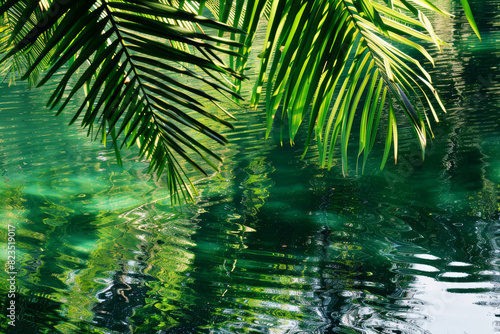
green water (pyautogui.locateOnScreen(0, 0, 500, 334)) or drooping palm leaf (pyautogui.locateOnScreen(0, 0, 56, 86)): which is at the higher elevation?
drooping palm leaf (pyautogui.locateOnScreen(0, 0, 56, 86))

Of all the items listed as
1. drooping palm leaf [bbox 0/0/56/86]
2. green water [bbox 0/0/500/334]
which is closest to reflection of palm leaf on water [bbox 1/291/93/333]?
green water [bbox 0/0/500/334]

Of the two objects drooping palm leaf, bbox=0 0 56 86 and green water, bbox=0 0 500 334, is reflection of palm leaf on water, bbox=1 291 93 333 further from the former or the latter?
drooping palm leaf, bbox=0 0 56 86

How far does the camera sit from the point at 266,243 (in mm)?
2740

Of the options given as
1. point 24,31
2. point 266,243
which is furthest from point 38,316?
point 24,31

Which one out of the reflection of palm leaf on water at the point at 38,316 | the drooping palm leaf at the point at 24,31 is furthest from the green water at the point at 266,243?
the drooping palm leaf at the point at 24,31

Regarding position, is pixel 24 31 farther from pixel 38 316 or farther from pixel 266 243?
pixel 266 243

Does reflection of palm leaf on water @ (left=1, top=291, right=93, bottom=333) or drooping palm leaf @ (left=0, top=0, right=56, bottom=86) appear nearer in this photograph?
drooping palm leaf @ (left=0, top=0, right=56, bottom=86)

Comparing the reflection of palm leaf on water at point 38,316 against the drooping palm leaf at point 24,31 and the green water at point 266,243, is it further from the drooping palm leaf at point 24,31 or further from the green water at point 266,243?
the drooping palm leaf at point 24,31

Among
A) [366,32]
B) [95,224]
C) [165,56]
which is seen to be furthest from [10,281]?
[366,32]

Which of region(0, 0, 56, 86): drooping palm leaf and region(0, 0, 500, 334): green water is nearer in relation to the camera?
region(0, 0, 56, 86): drooping palm leaf

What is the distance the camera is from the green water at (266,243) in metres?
2.04

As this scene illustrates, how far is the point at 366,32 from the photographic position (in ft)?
3.44

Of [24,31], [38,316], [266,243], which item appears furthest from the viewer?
[266,243]

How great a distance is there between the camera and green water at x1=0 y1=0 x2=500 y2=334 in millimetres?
2039
